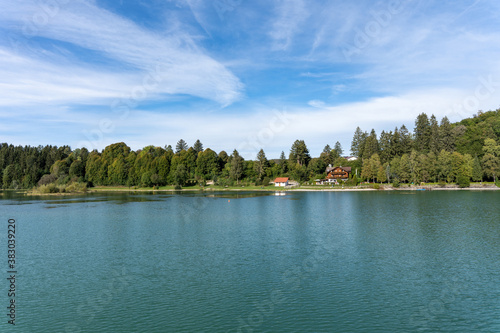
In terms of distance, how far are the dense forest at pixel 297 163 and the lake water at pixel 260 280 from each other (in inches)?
3136

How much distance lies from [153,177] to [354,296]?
123m

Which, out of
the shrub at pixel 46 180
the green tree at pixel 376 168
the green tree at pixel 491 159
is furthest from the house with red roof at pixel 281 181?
the shrub at pixel 46 180

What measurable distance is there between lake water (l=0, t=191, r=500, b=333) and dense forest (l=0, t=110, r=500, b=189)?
261 feet

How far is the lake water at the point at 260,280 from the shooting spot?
1338 centimetres

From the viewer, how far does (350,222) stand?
38156 millimetres

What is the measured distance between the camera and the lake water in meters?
13.4

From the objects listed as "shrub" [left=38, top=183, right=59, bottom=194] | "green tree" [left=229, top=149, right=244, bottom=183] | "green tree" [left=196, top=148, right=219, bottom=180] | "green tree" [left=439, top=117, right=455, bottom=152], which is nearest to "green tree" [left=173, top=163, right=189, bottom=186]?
"green tree" [left=196, top=148, right=219, bottom=180]

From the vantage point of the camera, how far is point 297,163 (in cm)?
13538

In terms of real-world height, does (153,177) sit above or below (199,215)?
above

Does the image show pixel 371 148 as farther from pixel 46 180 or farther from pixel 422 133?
pixel 46 180

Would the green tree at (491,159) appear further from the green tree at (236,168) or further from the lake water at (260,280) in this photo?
the green tree at (236,168)

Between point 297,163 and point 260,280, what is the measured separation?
119186 mm

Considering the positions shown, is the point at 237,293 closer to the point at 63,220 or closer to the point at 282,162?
the point at 63,220

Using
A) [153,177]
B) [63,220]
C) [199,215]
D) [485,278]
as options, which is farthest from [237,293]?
[153,177]
